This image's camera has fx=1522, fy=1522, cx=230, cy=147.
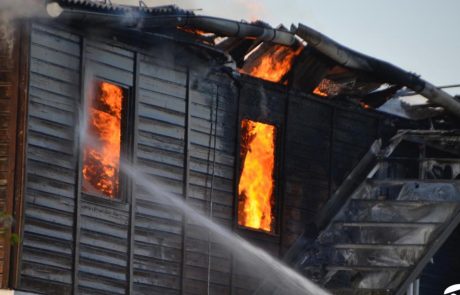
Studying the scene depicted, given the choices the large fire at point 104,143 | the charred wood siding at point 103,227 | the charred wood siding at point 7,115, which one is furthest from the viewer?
the large fire at point 104,143

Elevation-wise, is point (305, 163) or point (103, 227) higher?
point (305, 163)

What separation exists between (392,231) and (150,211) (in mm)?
5213

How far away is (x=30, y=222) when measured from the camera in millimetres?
22875

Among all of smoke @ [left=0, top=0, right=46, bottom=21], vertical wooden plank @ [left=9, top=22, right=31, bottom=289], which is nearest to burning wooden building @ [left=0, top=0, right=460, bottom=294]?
vertical wooden plank @ [left=9, top=22, right=31, bottom=289]

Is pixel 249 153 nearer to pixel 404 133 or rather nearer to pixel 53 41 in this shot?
pixel 404 133

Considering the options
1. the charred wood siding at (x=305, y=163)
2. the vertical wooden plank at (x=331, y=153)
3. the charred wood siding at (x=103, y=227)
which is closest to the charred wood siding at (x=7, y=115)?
the charred wood siding at (x=103, y=227)

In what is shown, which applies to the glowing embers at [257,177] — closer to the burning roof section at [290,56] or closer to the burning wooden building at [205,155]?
the burning wooden building at [205,155]

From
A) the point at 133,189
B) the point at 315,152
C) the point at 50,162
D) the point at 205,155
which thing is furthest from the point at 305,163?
the point at 50,162

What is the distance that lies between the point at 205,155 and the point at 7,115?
470 cm

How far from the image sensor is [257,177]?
28.0 meters

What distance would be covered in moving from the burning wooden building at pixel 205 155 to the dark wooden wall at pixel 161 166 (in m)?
0.03

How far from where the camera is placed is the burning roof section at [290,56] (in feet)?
79.3

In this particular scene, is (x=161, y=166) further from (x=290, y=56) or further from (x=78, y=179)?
(x=290, y=56)

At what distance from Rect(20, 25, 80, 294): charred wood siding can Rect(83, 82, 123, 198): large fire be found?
631 mm
